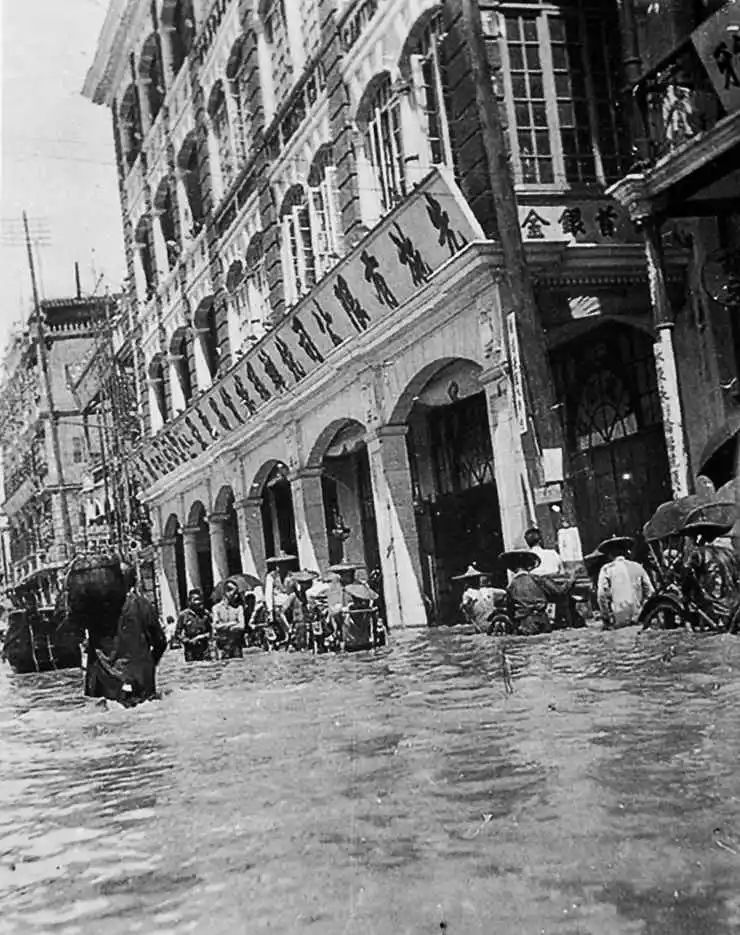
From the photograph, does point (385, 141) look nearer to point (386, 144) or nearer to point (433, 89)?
point (386, 144)

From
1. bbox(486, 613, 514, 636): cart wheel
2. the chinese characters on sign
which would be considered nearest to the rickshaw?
bbox(486, 613, 514, 636): cart wheel

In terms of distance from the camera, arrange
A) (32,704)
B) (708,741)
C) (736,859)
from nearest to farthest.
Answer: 1. (736,859)
2. (708,741)
3. (32,704)

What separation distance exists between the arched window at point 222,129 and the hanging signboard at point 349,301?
159 inches

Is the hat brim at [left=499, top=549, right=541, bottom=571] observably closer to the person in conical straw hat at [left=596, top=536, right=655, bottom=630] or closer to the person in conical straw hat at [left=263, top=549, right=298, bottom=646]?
the person in conical straw hat at [left=596, top=536, right=655, bottom=630]

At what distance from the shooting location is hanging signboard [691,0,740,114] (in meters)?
10.2

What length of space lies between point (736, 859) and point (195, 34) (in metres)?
22.5

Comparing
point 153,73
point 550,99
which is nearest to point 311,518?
Result: point 550,99

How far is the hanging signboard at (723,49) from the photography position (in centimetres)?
1020

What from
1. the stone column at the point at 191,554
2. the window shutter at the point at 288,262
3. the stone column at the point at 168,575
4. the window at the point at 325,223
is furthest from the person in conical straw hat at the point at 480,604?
the stone column at the point at 168,575

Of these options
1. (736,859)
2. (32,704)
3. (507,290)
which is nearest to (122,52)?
(507,290)

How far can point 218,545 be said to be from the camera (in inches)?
1086

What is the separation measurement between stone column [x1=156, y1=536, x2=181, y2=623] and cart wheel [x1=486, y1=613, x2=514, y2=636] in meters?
20.1

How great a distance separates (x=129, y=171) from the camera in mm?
30656

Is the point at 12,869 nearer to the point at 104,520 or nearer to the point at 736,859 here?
the point at 736,859
